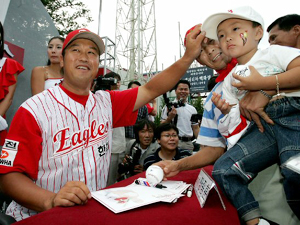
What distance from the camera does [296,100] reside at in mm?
1266

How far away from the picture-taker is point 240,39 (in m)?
1.48

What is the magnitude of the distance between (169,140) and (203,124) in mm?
1619

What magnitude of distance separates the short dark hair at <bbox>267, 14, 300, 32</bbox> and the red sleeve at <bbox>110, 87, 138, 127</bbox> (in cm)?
178

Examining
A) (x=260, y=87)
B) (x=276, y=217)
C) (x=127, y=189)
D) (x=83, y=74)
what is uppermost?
(x=83, y=74)

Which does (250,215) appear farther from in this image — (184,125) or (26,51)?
(26,51)

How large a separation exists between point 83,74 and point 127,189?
0.94 metres

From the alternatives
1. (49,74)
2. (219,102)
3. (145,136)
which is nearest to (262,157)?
(219,102)

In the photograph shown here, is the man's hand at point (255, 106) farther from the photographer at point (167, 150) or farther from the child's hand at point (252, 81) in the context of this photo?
the photographer at point (167, 150)

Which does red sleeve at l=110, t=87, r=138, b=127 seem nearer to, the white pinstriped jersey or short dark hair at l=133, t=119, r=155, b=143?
the white pinstriped jersey

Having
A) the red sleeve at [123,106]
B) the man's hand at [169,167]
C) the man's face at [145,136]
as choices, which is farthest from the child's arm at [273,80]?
the man's face at [145,136]

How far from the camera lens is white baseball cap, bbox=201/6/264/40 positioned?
1482 millimetres

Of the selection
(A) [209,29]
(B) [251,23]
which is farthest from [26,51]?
(B) [251,23]

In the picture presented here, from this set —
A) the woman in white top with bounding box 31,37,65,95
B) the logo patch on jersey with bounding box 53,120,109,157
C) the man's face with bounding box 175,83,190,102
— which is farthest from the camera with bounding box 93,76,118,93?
the man's face with bounding box 175,83,190,102

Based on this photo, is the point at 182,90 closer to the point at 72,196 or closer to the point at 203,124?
the point at 203,124
